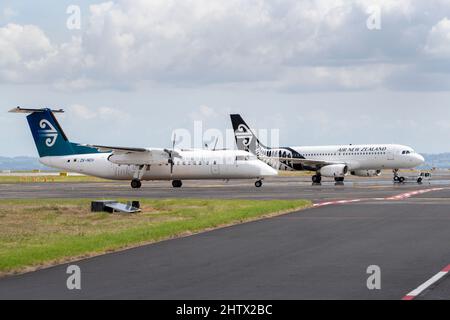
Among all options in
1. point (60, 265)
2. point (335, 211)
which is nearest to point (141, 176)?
point (335, 211)

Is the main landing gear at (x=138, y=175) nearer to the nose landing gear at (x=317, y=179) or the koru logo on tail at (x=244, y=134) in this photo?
the nose landing gear at (x=317, y=179)

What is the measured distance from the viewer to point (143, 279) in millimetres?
15070

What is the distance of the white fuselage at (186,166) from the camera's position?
2616 inches

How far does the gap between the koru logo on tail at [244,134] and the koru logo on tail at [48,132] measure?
2464 centimetres

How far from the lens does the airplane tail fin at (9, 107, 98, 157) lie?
7269 cm

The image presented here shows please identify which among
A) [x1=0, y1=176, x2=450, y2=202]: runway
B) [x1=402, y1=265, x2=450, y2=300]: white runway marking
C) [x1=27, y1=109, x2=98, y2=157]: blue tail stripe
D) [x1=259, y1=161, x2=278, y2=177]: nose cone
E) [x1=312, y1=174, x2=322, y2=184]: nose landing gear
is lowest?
[x1=402, y1=265, x2=450, y2=300]: white runway marking

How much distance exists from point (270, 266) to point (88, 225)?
14256 millimetres

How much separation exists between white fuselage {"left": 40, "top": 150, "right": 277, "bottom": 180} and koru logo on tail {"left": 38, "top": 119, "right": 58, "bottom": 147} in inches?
57.9

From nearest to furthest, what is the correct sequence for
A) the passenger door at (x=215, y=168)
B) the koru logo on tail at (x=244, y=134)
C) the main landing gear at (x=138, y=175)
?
the passenger door at (x=215, y=168), the main landing gear at (x=138, y=175), the koru logo on tail at (x=244, y=134)

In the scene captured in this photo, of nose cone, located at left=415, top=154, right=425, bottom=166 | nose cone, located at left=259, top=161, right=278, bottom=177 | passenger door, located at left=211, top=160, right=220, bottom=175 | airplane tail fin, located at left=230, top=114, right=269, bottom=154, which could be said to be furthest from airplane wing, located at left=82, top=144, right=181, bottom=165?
nose cone, located at left=415, top=154, right=425, bottom=166

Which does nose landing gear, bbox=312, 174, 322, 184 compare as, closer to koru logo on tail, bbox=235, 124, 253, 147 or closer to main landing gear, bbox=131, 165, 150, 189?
koru logo on tail, bbox=235, 124, 253, 147

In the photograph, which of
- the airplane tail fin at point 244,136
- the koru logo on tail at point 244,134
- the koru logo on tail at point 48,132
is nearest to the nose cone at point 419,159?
the airplane tail fin at point 244,136
